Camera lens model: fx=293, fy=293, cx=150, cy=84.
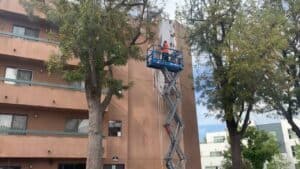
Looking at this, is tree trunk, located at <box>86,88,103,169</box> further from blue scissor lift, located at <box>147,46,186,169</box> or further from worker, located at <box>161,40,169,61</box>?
worker, located at <box>161,40,169,61</box>

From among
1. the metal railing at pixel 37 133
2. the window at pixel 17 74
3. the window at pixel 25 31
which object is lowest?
the metal railing at pixel 37 133

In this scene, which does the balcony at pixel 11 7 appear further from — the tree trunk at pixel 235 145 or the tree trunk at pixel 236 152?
the tree trunk at pixel 236 152

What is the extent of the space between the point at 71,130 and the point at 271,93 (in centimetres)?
1190

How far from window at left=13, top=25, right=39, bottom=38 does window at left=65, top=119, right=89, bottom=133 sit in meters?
5.91

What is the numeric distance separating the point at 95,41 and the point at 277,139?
48265 mm

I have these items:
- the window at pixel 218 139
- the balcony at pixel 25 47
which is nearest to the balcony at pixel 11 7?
the balcony at pixel 25 47

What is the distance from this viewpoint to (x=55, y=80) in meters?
18.3

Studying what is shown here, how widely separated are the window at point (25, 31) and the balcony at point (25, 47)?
2.95 feet

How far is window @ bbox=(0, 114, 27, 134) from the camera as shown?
16.0 metres

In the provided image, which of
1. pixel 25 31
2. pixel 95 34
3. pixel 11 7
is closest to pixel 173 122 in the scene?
pixel 95 34

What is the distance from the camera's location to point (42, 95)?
54.2 ft

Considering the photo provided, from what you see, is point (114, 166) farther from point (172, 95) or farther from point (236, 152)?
point (236, 152)

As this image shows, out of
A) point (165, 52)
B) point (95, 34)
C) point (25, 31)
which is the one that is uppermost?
point (25, 31)

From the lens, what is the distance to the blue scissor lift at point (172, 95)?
18.8 m
